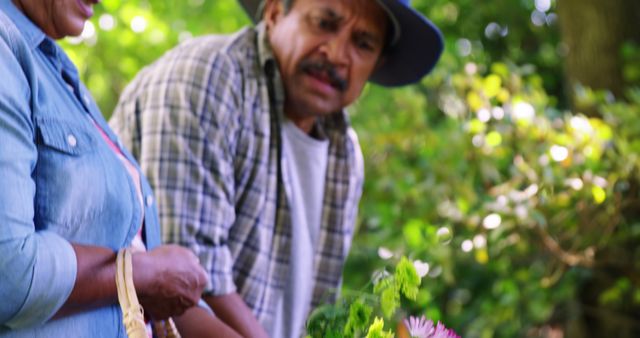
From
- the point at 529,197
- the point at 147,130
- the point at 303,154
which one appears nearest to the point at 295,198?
the point at 303,154

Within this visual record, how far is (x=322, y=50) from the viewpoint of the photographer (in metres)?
2.76

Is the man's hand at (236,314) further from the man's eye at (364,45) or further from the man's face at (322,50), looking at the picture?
the man's eye at (364,45)

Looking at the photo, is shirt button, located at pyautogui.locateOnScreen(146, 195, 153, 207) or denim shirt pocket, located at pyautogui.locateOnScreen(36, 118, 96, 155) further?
shirt button, located at pyautogui.locateOnScreen(146, 195, 153, 207)

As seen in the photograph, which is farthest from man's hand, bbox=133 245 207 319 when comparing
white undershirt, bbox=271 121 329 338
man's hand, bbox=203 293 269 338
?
white undershirt, bbox=271 121 329 338

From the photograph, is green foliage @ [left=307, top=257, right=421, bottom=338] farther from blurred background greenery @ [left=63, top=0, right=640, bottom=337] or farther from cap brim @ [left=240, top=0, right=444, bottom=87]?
blurred background greenery @ [left=63, top=0, right=640, bottom=337]

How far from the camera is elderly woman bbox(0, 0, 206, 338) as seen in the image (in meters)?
1.51

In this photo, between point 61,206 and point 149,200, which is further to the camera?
point 149,200

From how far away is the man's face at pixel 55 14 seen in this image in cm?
183

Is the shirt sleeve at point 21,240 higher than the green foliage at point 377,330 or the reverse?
higher

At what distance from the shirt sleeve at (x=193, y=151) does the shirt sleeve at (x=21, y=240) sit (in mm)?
877

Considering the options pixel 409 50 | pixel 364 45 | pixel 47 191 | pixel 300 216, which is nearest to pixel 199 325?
pixel 47 191

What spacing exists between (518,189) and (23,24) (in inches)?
119

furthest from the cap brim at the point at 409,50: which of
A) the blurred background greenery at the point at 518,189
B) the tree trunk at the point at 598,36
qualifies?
the tree trunk at the point at 598,36

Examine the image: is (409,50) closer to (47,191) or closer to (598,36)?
(47,191)
